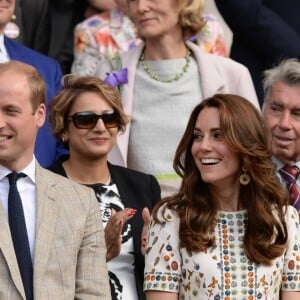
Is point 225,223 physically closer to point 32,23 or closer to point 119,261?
point 119,261

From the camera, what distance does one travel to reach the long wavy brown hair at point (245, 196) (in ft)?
16.0

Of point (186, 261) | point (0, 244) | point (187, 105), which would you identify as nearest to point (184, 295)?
point (186, 261)

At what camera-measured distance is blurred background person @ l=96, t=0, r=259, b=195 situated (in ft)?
20.3

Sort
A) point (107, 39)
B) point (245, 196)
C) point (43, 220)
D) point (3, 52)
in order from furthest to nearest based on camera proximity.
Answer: point (107, 39), point (3, 52), point (245, 196), point (43, 220)

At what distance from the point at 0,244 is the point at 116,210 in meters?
1.08

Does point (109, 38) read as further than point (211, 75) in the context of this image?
Yes

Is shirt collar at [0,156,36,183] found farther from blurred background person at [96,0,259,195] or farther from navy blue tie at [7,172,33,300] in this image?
blurred background person at [96,0,259,195]

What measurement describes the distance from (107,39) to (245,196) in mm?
2318

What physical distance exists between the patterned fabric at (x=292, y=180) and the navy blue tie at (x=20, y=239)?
1508 mm

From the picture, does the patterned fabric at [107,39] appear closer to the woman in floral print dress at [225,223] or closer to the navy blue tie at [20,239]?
the woman in floral print dress at [225,223]

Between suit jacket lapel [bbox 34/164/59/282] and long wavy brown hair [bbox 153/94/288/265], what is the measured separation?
1.61 ft

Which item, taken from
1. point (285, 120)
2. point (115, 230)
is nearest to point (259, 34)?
point (285, 120)

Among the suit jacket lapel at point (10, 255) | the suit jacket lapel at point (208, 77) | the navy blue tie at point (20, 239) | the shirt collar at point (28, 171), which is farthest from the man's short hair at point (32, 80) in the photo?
the suit jacket lapel at point (208, 77)

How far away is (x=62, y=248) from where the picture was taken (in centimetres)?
467
